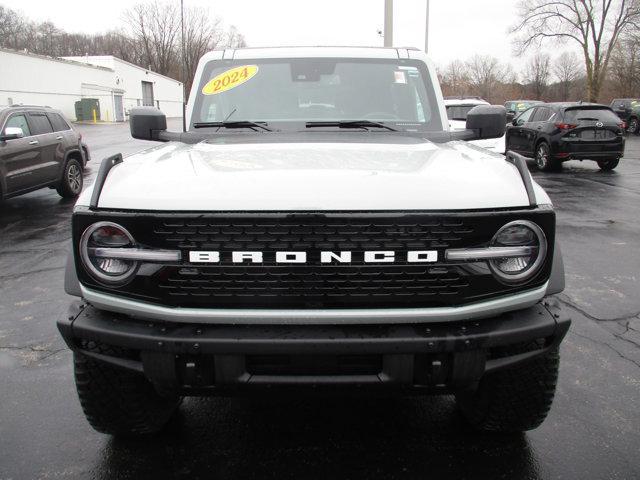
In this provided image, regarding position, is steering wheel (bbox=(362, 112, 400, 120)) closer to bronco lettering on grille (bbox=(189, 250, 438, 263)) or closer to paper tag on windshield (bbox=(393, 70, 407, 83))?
paper tag on windshield (bbox=(393, 70, 407, 83))

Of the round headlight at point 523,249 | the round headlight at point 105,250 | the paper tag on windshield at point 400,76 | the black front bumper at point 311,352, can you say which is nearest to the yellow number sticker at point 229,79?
the paper tag on windshield at point 400,76

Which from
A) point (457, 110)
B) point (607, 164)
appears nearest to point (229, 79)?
point (457, 110)

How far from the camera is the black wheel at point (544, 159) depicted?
46.2 feet

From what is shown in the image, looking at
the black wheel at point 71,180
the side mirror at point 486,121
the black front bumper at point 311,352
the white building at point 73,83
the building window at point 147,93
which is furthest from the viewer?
the building window at point 147,93

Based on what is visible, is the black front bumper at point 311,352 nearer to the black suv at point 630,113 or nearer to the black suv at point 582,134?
the black suv at point 582,134

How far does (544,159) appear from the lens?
47.2ft

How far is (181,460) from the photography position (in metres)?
2.63

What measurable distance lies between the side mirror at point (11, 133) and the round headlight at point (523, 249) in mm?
8482

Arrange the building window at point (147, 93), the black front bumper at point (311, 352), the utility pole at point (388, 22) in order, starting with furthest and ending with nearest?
the building window at point (147, 93) < the utility pole at point (388, 22) < the black front bumper at point (311, 352)

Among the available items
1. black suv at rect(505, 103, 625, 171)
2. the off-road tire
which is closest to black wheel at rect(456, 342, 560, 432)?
black suv at rect(505, 103, 625, 171)

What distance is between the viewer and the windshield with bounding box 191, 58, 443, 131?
11.9 ft

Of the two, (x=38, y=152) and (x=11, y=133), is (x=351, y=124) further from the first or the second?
(x=38, y=152)

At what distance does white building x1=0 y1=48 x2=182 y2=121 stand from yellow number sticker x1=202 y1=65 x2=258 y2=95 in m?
30.0

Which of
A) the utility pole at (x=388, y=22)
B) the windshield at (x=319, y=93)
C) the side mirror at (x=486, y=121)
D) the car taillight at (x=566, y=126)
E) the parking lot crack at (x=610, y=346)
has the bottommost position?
the parking lot crack at (x=610, y=346)
